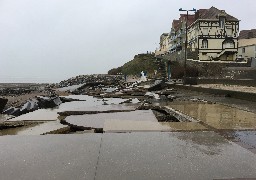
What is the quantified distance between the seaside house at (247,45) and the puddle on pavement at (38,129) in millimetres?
54274

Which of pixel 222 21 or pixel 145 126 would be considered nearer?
pixel 145 126

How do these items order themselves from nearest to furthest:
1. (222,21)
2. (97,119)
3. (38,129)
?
1. (38,129)
2. (97,119)
3. (222,21)

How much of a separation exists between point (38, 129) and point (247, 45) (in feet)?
200

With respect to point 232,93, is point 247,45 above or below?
above

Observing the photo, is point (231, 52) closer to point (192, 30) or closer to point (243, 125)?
point (192, 30)

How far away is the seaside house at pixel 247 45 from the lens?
57019 millimetres

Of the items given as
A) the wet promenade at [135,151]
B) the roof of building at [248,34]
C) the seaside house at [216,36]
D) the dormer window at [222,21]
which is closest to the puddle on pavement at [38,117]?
the wet promenade at [135,151]

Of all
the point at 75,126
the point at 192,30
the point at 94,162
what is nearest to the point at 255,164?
the point at 94,162

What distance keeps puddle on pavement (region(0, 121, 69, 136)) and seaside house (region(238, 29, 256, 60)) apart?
178 feet

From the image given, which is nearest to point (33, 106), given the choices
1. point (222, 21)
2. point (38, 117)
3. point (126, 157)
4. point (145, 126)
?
point (38, 117)

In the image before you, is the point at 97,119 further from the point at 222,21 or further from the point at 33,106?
the point at 222,21

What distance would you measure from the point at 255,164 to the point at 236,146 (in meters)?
0.61

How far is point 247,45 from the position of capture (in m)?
58.9

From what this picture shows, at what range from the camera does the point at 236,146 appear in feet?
9.95
